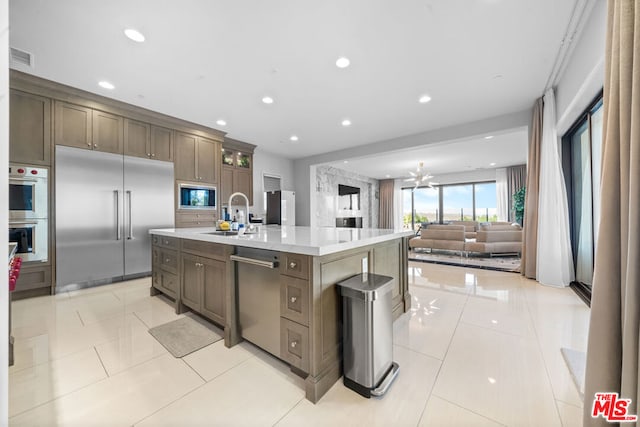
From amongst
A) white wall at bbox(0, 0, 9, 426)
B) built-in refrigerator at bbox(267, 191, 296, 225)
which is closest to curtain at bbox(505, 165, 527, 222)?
built-in refrigerator at bbox(267, 191, 296, 225)

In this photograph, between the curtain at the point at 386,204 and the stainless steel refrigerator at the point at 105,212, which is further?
the curtain at the point at 386,204

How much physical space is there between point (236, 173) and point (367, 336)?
4.84 metres

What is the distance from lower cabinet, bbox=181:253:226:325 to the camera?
200 cm

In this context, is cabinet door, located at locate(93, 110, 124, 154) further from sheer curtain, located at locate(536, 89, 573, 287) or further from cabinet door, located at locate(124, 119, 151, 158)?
sheer curtain, located at locate(536, 89, 573, 287)

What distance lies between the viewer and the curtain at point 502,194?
8.40 m

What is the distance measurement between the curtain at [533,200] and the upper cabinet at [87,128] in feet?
20.0

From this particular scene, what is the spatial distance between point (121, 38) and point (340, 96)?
242 centimetres

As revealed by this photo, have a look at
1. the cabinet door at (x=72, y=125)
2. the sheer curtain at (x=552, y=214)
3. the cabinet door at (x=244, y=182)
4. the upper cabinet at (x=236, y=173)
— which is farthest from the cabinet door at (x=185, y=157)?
the sheer curtain at (x=552, y=214)

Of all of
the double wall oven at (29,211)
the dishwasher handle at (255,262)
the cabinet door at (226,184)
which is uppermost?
the cabinet door at (226,184)

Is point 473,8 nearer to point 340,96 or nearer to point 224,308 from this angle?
point 340,96

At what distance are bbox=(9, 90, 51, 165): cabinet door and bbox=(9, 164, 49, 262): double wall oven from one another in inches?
5.6

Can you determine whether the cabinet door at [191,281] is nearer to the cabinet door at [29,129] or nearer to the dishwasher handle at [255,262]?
the dishwasher handle at [255,262]

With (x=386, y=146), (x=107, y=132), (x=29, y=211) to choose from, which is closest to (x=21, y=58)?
(x=107, y=132)

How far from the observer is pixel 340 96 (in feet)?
11.3
